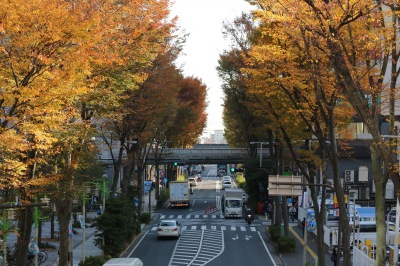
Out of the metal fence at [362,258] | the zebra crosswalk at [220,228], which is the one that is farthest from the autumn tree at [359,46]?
the zebra crosswalk at [220,228]

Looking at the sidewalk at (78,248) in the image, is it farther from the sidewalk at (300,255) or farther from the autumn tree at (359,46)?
the autumn tree at (359,46)

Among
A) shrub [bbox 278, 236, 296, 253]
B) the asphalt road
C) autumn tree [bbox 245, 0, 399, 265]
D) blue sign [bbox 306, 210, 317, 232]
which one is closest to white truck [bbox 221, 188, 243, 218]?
the asphalt road

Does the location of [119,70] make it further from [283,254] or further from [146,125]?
[283,254]

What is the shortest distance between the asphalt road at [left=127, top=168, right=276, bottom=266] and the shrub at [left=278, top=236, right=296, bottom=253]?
3.24 ft

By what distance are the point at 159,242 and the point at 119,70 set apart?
22.2 m

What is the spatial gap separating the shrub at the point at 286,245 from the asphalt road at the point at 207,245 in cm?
99

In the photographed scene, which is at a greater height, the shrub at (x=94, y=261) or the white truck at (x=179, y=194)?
the white truck at (x=179, y=194)

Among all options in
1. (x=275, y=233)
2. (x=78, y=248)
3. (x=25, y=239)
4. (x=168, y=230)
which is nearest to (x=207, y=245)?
(x=168, y=230)

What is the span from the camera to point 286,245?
36.6 m

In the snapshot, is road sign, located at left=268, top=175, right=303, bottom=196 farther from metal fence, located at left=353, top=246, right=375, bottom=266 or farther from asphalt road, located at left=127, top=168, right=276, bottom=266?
asphalt road, located at left=127, top=168, right=276, bottom=266

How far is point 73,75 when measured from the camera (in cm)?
1527

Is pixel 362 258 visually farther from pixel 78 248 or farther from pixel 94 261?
pixel 78 248

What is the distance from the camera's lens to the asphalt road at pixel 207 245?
34.3 m

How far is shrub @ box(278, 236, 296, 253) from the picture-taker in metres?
36.6
